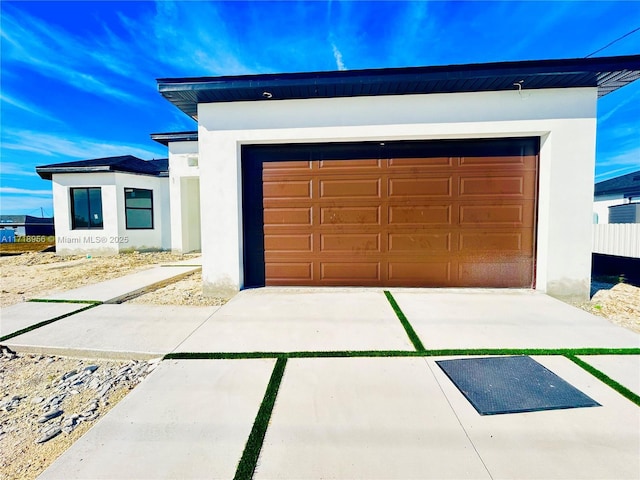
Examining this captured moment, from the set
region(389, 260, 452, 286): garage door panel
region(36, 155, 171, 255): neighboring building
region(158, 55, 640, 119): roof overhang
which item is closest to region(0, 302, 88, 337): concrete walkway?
region(158, 55, 640, 119): roof overhang

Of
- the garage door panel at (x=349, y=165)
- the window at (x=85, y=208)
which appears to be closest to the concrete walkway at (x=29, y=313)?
the garage door panel at (x=349, y=165)

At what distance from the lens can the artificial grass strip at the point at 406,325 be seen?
3.14 meters

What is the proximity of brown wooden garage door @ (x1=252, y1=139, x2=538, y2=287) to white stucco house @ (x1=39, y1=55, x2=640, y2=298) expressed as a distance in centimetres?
2

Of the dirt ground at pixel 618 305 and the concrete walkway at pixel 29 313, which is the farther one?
the dirt ground at pixel 618 305

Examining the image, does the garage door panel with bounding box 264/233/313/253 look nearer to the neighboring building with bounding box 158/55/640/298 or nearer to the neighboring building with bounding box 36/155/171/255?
the neighboring building with bounding box 158/55/640/298

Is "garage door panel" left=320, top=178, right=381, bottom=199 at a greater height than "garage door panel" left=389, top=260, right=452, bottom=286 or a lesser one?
greater

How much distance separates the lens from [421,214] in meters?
5.11

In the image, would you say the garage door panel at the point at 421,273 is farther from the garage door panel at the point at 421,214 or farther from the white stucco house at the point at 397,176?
the garage door panel at the point at 421,214

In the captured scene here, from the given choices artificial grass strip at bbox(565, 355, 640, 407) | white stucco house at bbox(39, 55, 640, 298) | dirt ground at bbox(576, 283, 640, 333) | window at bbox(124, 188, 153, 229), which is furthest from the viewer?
window at bbox(124, 188, 153, 229)

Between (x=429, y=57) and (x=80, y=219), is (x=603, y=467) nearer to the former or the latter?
(x=429, y=57)

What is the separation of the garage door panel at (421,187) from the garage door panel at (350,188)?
0.30 meters

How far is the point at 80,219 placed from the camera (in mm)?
11477

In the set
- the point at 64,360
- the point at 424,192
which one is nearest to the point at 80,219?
the point at 64,360

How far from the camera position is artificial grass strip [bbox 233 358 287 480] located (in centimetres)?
162
